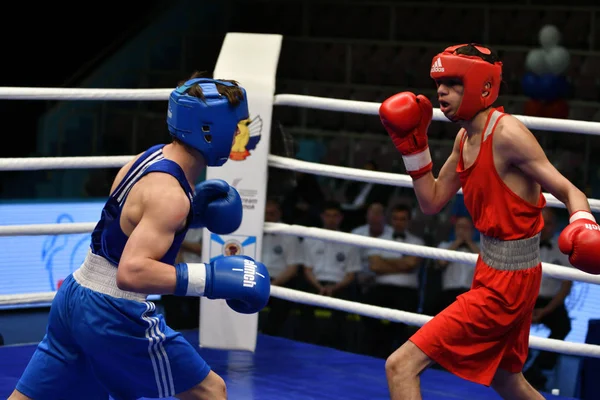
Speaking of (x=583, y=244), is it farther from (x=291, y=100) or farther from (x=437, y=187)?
(x=291, y=100)

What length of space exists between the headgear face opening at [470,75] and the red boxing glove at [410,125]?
0.43 ft

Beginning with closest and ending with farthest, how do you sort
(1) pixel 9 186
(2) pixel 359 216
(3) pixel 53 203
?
(3) pixel 53 203 → (2) pixel 359 216 → (1) pixel 9 186

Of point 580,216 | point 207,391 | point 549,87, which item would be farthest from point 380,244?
point 549,87

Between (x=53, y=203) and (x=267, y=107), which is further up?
(x=267, y=107)

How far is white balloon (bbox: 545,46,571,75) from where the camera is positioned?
7.43m

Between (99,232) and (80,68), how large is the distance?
780 cm

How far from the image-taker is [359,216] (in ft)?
19.3

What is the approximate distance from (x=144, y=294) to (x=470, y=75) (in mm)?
1080

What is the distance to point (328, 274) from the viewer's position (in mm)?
5395

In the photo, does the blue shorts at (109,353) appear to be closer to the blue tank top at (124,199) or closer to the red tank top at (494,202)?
the blue tank top at (124,199)

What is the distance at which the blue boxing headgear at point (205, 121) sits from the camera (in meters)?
2.33

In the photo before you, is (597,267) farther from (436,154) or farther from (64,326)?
(436,154)

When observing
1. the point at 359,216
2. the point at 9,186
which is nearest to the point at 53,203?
the point at 359,216

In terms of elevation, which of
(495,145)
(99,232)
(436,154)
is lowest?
(436,154)
